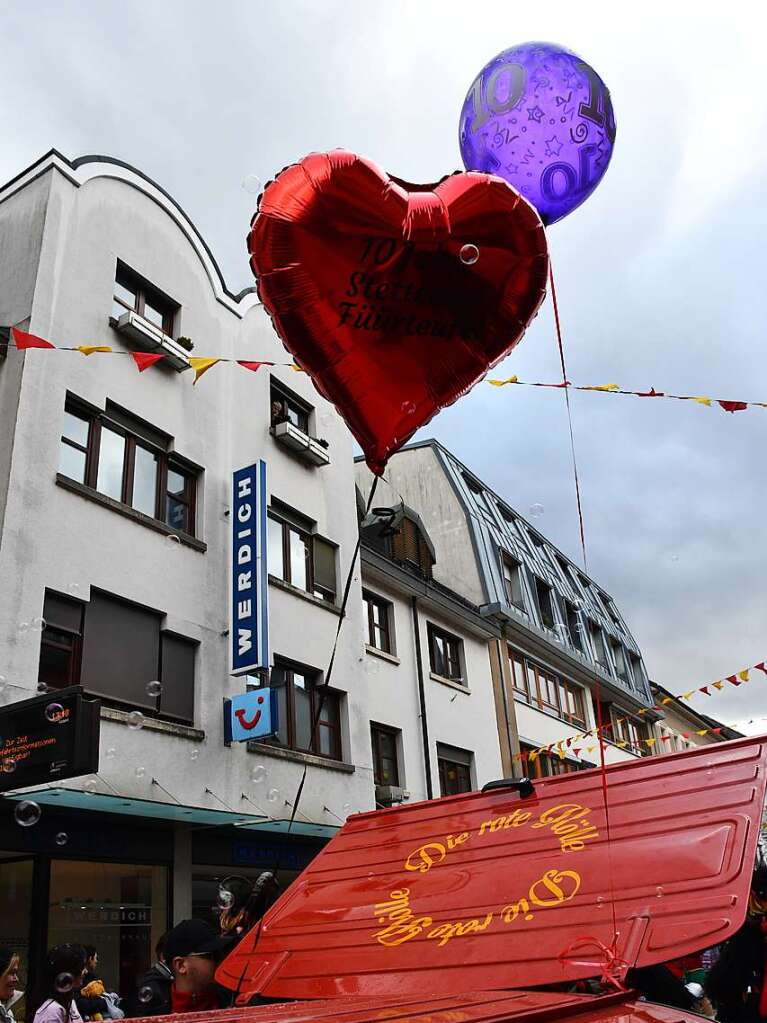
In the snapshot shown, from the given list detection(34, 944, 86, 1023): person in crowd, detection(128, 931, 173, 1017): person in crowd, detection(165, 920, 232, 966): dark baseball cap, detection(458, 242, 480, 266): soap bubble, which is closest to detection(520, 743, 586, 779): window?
detection(34, 944, 86, 1023): person in crowd

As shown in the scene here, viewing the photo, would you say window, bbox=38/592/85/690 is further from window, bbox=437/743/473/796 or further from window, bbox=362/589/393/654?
window, bbox=437/743/473/796

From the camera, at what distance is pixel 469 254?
445 cm

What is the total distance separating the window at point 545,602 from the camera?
92.0 ft

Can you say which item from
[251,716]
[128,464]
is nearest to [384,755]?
[251,716]

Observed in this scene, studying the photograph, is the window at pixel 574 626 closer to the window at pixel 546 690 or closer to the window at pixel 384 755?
the window at pixel 546 690

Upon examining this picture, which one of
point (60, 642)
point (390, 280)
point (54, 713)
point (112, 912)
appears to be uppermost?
point (60, 642)

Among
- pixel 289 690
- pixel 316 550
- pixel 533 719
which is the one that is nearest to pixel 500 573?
pixel 533 719

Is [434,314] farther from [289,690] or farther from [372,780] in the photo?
[372,780]

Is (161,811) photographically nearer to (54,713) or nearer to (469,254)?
(54,713)

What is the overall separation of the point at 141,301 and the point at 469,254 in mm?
12122

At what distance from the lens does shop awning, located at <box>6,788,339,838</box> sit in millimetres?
10627

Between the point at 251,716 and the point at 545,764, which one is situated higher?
the point at 545,764

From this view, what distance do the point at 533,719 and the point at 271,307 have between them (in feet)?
72.7

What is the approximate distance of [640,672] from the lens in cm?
3659
